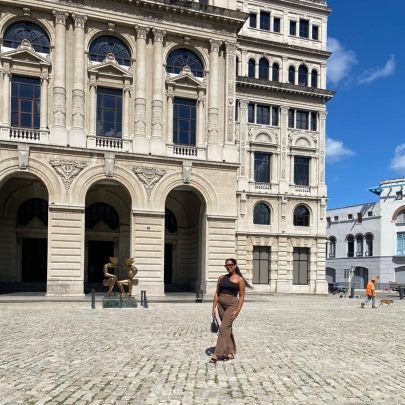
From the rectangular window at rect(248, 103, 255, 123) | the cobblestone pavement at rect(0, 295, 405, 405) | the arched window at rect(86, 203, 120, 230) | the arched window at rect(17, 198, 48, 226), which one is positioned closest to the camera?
the cobblestone pavement at rect(0, 295, 405, 405)

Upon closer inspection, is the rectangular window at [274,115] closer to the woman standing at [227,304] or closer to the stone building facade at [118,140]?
the stone building facade at [118,140]


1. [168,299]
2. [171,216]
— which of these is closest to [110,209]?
[171,216]

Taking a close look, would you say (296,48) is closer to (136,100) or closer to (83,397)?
(136,100)

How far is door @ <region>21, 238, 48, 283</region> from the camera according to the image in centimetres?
3627

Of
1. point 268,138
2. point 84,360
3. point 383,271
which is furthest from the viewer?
point 383,271

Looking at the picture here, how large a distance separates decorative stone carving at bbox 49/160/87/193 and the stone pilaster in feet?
4.00

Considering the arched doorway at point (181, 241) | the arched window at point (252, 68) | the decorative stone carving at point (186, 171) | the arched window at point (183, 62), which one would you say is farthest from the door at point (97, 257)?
the arched window at point (252, 68)

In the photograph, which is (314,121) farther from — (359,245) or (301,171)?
(359,245)

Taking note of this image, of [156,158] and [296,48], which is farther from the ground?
[296,48]

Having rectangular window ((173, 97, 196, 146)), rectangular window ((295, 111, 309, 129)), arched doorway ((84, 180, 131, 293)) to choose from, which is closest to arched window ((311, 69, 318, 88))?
rectangular window ((295, 111, 309, 129))

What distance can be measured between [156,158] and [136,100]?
3.98 meters

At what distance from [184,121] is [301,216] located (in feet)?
53.3

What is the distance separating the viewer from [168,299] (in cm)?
2983

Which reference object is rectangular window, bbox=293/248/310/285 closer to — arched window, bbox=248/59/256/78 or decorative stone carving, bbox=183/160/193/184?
decorative stone carving, bbox=183/160/193/184
